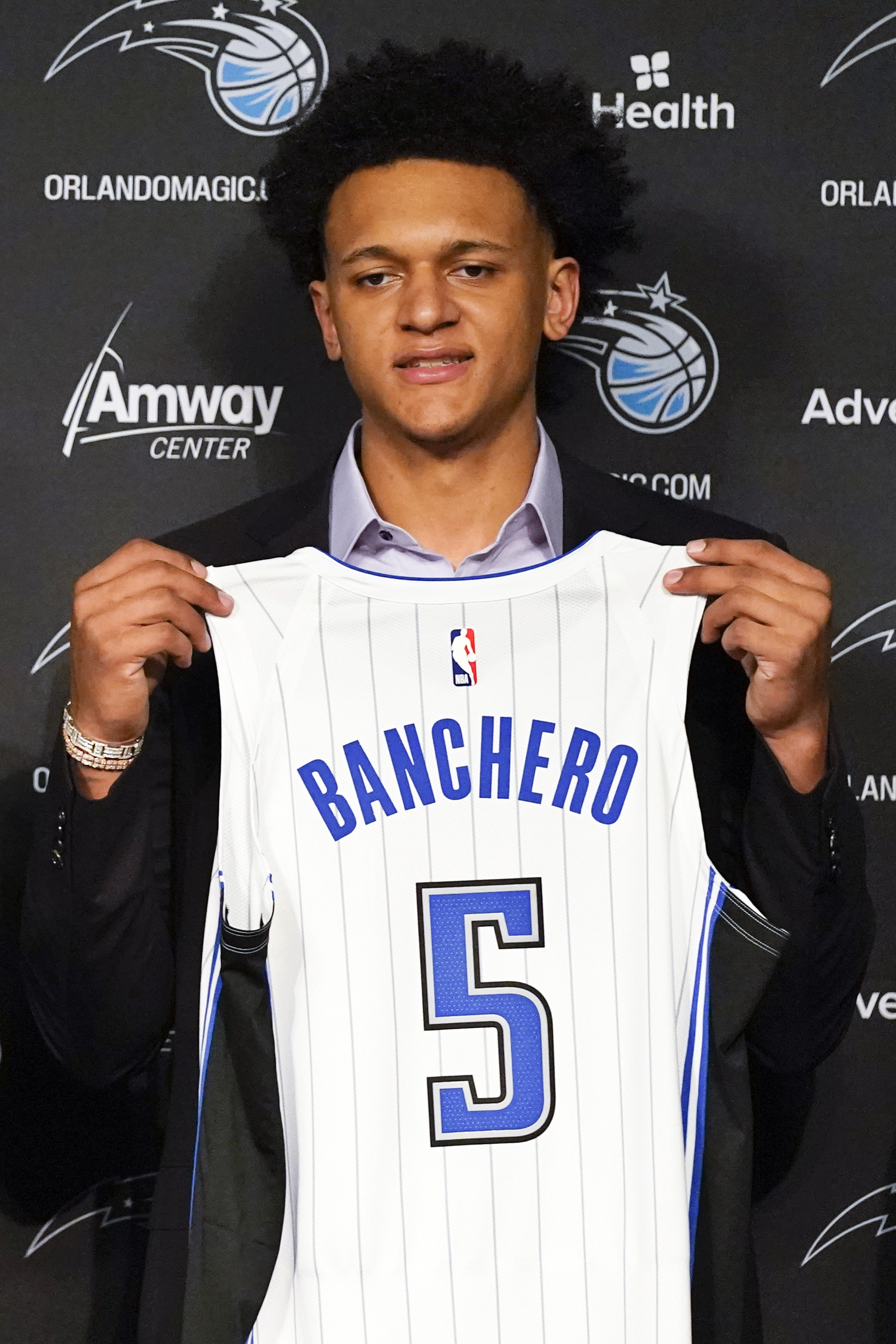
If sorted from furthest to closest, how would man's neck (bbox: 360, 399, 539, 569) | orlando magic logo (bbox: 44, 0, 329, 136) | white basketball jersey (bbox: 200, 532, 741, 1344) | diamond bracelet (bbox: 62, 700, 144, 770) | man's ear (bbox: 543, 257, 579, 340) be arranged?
orlando magic logo (bbox: 44, 0, 329, 136), man's ear (bbox: 543, 257, 579, 340), man's neck (bbox: 360, 399, 539, 569), diamond bracelet (bbox: 62, 700, 144, 770), white basketball jersey (bbox: 200, 532, 741, 1344)

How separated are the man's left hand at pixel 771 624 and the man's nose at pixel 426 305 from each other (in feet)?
1.09

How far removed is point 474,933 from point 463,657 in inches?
9.9

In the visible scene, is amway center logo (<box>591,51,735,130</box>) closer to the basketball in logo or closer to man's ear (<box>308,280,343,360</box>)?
the basketball in logo

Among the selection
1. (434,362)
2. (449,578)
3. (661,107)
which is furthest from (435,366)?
(661,107)

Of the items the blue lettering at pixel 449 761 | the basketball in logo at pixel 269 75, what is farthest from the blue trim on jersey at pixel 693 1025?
the basketball in logo at pixel 269 75

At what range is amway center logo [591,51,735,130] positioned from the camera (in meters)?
1.96

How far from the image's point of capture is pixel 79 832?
144cm

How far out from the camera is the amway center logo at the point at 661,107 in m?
1.96

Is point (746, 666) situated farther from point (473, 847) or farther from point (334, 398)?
point (334, 398)

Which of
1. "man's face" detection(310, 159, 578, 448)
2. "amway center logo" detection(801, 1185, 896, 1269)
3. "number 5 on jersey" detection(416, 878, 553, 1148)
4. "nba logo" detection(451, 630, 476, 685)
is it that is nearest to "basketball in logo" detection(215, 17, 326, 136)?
"man's face" detection(310, 159, 578, 448)

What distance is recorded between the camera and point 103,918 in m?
1.47

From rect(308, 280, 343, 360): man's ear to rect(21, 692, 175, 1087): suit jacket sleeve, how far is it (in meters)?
0.43

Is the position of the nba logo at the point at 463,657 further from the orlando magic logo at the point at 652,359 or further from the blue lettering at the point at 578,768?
the orlando magic logo at the point at 652,359

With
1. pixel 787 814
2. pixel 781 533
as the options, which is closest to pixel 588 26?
pixel 781 533
